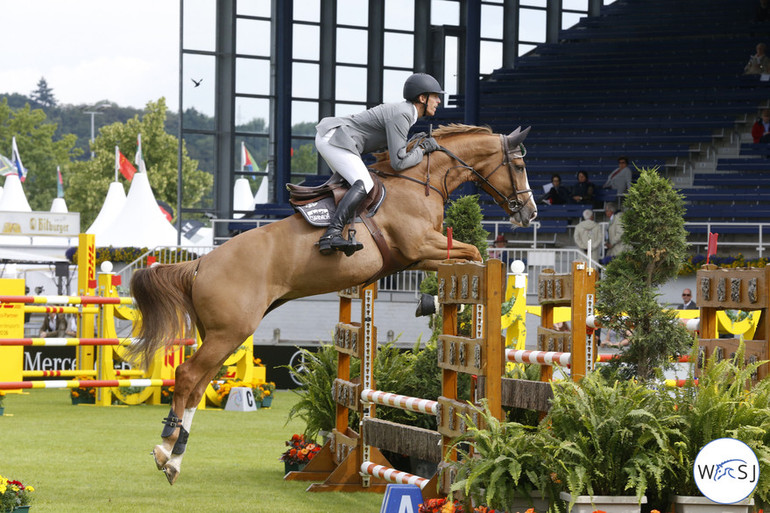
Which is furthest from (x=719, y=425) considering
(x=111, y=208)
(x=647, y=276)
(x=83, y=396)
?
(x=111, y=208)

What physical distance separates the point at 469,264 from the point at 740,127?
16010 millimetres

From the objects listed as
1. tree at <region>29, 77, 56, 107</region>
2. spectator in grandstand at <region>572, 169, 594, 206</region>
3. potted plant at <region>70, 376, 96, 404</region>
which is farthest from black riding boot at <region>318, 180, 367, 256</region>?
tree at <region>29, 77, 56, 107</region>

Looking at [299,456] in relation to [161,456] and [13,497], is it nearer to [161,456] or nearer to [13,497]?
Answer: [161,456]

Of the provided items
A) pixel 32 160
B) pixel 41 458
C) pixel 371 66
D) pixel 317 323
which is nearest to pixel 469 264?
pixel 41 458

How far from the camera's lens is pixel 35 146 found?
4884cm

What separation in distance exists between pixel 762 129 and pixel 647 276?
14217 mm

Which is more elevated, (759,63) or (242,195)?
(759,63)

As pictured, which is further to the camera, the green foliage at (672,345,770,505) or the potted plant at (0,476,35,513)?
the potted plant at (0,476,35,513)

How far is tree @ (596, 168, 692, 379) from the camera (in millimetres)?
4898

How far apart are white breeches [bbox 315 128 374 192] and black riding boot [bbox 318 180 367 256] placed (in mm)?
56

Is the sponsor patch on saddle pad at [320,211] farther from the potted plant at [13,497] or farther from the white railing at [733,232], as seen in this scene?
the white railing at [733,232]

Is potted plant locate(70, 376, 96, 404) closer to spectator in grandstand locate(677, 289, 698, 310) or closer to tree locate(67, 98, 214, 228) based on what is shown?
spectator in grandstand locate(677, 289, 698, 310)

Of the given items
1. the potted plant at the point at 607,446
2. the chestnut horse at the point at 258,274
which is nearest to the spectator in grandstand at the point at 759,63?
the chestnut horse at the point at 258,274

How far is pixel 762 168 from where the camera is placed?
17.4 meters
